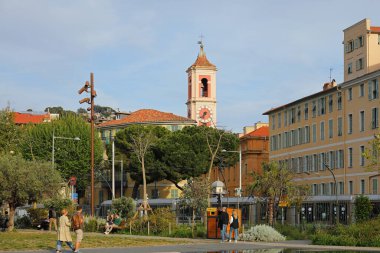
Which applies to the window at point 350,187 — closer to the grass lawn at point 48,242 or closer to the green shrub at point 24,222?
the green shrub at point 24,222

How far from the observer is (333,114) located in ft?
260

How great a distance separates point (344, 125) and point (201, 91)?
5963 cm

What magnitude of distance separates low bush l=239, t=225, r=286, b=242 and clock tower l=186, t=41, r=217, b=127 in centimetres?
9348

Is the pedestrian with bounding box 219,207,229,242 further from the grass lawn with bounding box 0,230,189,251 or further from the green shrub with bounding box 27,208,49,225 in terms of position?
the green shrub with bounding box 27,208,49,225

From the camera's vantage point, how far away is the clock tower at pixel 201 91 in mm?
132750

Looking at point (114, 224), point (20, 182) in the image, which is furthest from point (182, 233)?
point (20, 182)

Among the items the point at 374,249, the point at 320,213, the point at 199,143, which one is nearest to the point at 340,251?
the point at 374,249

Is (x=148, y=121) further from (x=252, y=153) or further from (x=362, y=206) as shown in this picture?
(x=362, y=206)

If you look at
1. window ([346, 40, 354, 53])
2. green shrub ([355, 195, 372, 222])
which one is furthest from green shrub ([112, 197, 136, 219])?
window ([346, 40, 354, 53])

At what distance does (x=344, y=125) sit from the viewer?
7675 centimetres

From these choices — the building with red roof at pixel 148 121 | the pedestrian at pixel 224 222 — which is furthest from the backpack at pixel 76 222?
the building with red roof at pixel 148 121

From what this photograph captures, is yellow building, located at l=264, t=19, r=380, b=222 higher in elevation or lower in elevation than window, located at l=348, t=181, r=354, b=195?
higher

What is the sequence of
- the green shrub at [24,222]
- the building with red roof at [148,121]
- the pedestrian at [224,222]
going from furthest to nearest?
the building with red roof at [148,121]
the green shrub at [24,222]
the pedestrian at [224,222]

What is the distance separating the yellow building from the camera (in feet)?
237
